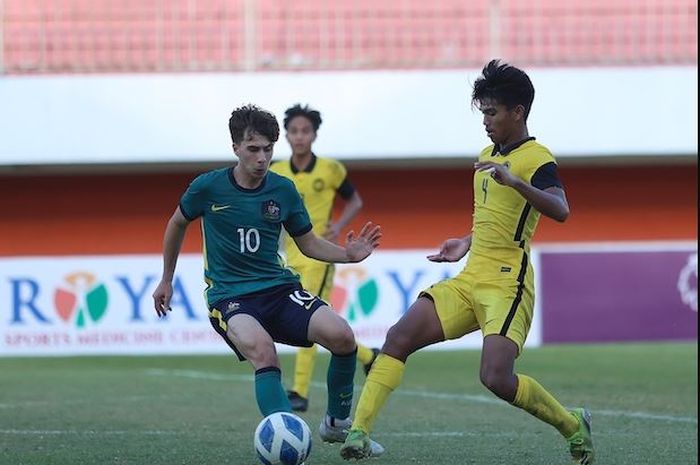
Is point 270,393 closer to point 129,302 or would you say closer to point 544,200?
point 544,200

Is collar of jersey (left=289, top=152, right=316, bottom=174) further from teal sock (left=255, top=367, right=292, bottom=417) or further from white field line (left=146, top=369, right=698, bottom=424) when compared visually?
teal sock (left=255, top=367, right=292, bottom=417)

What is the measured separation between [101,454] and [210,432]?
1296 mm

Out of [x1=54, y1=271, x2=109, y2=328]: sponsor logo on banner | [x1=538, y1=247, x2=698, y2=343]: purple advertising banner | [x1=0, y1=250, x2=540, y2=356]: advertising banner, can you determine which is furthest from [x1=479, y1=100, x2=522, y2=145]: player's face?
[x1=538, y1=247, x2=698, y2=343]: purple advertising banner

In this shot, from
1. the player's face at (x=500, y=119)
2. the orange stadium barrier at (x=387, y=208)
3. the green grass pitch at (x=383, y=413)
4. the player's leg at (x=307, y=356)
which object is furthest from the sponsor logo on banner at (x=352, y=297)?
the player's face at (x=500, y=119)

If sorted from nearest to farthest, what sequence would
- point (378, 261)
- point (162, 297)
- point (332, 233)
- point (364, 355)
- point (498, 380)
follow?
point (498, 380) < point (162, 297) < point (364, 355) < point (332, 233) < point (378, 261)

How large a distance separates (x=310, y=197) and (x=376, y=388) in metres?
4.18

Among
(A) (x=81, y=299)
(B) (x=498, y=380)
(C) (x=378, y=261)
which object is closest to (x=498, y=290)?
(B) (x=498, y=380)

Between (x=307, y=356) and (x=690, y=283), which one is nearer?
(x=307, y=356)

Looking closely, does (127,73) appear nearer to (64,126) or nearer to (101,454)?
(64,126)

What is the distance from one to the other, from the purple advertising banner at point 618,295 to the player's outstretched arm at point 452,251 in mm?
12533

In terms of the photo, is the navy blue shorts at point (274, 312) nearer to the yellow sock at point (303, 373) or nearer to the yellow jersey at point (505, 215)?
the yellow jersey at point (505, 215)

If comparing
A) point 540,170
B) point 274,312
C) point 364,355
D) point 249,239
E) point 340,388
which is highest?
point 540,170

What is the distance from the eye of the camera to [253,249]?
21.9 ft

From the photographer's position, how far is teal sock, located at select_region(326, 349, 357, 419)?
6.99m
